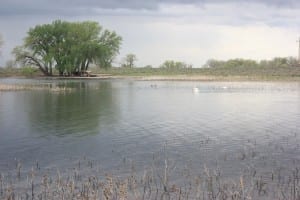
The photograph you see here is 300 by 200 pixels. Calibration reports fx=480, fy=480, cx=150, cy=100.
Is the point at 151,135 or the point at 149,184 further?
the point at 151,135

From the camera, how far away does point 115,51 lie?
12088 cm

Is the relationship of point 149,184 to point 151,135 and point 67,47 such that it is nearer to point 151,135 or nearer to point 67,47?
point 151,135

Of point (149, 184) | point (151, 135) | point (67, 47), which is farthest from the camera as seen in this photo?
point (67, 47)

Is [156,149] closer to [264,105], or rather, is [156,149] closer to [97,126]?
[97,126]

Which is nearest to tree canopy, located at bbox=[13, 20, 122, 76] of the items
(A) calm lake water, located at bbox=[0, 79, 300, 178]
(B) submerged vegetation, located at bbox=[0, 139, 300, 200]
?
(A) calm lake water, located at bbox=[0, 79, 300, 178]

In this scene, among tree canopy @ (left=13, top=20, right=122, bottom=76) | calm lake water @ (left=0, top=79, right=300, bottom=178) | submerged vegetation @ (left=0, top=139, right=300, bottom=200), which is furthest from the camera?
tree canopy @ (left=13, top=20, right=122, bottom=76)

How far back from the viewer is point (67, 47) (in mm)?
116188

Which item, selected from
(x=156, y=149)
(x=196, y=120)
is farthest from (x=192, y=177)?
(x=196, y=120)

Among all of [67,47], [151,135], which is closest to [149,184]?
[151,135]

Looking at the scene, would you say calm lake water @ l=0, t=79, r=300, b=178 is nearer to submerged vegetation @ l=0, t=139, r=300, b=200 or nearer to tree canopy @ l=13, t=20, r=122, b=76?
submerged vegetation @ l=0, t=139, r=300, b=200

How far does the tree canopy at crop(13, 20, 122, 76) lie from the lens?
114 m

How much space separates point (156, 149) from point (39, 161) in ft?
15.9

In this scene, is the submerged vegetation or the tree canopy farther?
the tree canopy

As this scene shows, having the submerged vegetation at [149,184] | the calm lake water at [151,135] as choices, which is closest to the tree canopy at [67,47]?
the calm lake water at [151,135]
